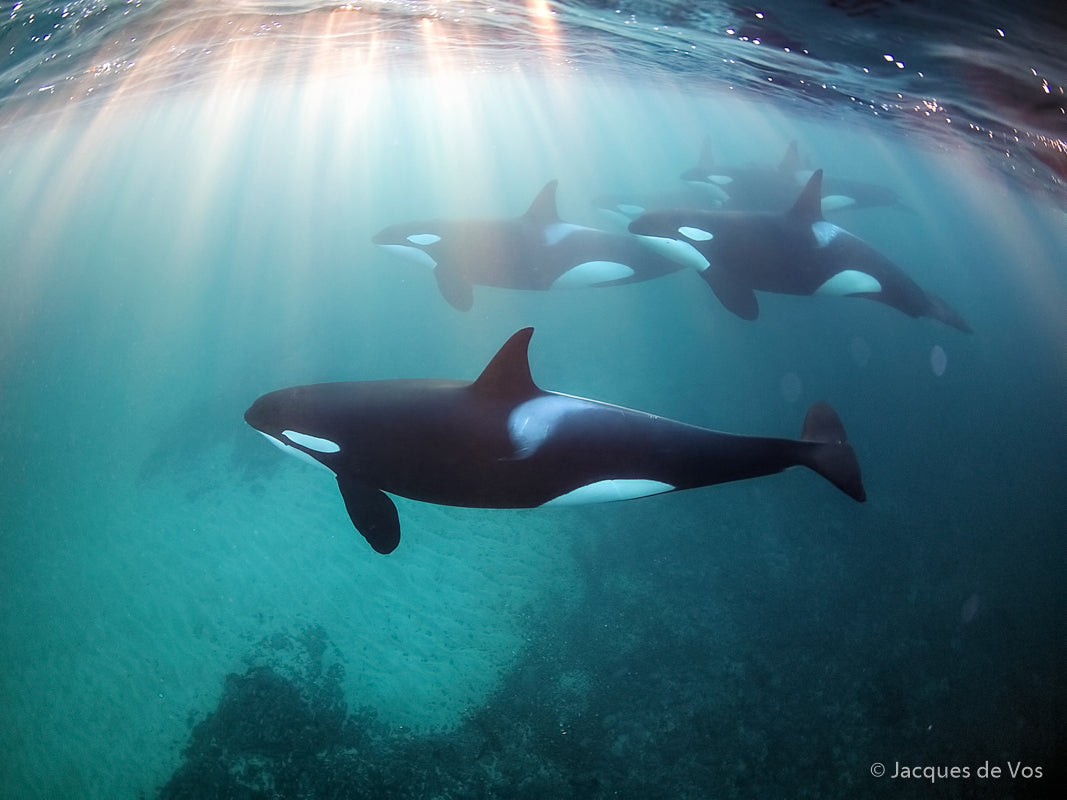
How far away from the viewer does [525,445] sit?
184 inches

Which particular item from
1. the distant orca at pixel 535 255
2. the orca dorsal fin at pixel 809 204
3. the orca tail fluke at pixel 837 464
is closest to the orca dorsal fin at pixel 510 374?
the orca tail fluke at pixel 837 464

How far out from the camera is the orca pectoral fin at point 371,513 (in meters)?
5.32

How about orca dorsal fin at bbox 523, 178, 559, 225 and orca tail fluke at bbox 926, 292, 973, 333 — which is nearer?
orca tail fluke at bbox 926, 292, 973, 333

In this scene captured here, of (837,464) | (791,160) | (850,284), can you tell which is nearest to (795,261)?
(850,284)

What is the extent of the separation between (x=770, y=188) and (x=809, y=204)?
25.0ft

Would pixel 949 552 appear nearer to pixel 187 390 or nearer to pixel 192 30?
pixel 187 390

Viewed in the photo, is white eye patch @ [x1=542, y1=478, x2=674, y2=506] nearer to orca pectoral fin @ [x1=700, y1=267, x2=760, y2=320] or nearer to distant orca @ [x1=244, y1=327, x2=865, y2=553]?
distant orca @ [x1=244, y1=327, x2=865, y2=553]

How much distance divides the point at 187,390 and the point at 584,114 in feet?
179

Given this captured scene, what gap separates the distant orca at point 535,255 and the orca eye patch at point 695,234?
821mm

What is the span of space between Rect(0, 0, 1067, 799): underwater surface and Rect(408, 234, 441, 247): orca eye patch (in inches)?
3.1

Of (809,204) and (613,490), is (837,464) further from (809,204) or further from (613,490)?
(809,204)

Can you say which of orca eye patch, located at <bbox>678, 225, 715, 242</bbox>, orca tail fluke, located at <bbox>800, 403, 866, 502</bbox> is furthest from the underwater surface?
orca tail fluke, located at <bbox>800, 403, 866, 502</bbox>

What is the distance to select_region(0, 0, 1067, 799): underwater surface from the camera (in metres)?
5.43

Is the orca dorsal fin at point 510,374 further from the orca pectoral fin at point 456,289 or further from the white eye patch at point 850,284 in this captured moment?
the white eye patch at point 850,284
